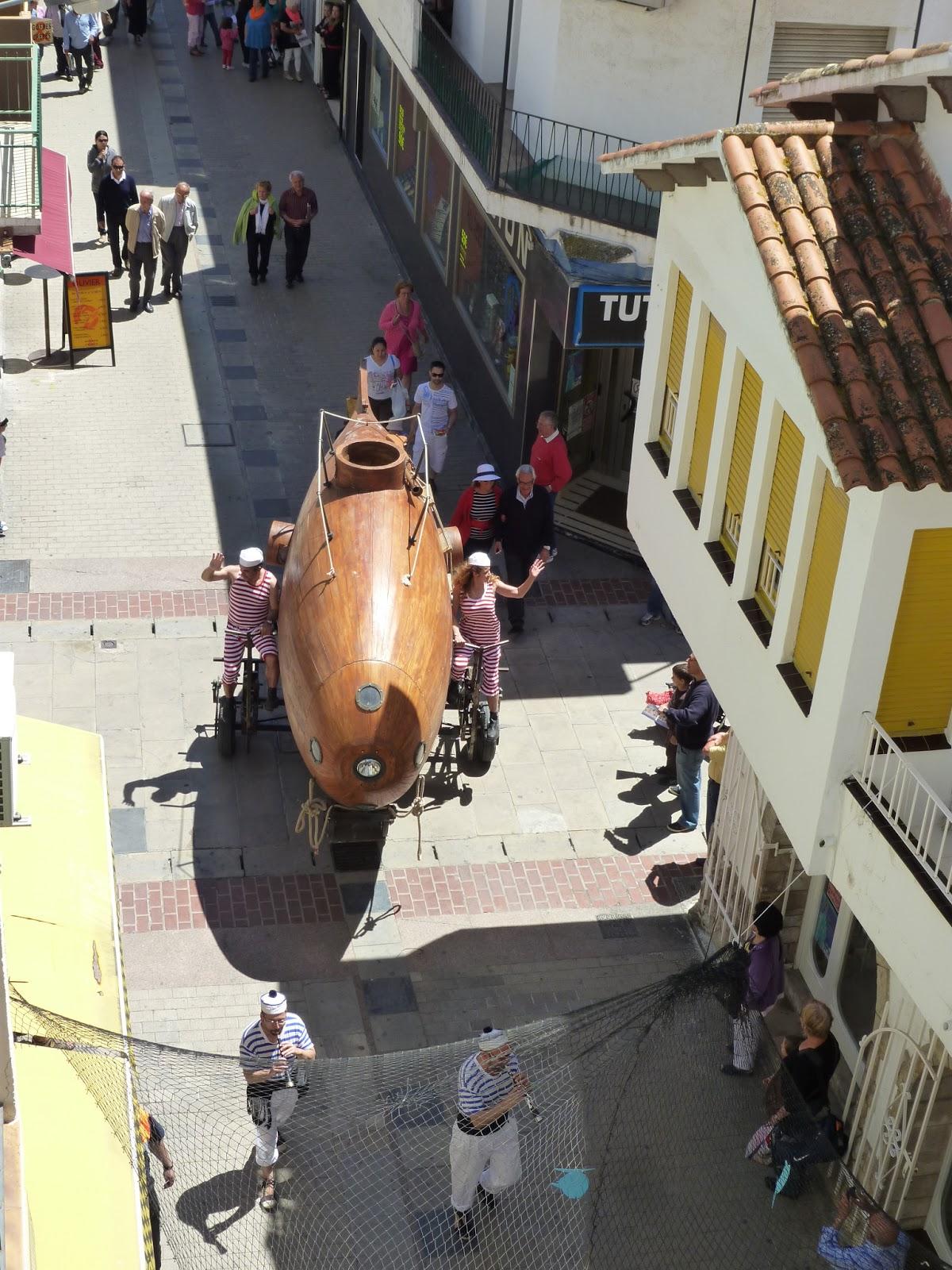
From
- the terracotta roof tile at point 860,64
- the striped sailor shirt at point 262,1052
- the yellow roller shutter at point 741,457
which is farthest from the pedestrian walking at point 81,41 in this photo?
the striped sailor shirt at point 262,1052

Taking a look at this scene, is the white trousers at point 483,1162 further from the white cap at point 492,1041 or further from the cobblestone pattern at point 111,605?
the cobblestone pattern at point 111,605

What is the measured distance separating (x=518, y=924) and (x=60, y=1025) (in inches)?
177

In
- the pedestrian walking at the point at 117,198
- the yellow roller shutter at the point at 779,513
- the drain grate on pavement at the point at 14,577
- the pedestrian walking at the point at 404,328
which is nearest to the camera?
the yellow roller shutter at the point at 779,513

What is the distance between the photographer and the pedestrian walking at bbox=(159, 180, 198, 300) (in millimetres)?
22922

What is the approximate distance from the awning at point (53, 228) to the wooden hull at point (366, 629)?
727cm

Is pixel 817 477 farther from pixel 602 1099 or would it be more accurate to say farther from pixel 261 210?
pixel 261 210

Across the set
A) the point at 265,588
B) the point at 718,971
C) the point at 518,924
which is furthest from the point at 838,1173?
the point at 265,588

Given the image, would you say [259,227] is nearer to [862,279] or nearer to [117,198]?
[117,198]

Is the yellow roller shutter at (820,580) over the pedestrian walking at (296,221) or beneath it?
over

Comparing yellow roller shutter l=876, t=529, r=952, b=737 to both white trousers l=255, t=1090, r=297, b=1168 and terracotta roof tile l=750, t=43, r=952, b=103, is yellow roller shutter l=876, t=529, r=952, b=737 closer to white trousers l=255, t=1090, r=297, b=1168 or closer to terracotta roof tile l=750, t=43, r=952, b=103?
terracotta roof tile l=750, t=43, r=952, b=103

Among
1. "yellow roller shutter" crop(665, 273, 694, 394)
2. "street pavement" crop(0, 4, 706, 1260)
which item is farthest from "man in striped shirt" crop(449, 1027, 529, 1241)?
"yellow roller shutter" crop(665, 273, 694, 394)

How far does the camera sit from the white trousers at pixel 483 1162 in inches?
401

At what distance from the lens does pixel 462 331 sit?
2231 centimetres

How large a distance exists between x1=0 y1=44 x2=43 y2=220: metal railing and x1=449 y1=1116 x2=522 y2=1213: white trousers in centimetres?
1029
